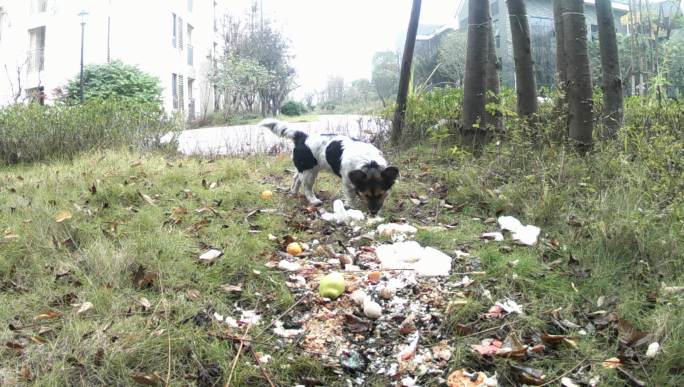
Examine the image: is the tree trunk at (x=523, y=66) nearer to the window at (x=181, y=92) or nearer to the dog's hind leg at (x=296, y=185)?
the dog's hind leg at (x=296, y=185)

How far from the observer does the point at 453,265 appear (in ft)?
11.1

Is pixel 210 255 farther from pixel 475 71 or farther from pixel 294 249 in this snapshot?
pixel 475 71

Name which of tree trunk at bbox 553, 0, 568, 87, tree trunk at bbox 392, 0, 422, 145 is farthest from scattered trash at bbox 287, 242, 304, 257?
tree trunk at bbox 392, 0, 422, 145

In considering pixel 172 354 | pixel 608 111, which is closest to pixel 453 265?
pixel 172 354

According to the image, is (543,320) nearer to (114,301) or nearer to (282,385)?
(282,385)

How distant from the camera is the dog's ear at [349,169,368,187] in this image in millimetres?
4602

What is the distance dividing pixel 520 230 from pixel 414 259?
0.95 meters

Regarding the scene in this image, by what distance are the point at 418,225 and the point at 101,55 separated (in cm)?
2306

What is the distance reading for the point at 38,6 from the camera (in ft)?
83.1

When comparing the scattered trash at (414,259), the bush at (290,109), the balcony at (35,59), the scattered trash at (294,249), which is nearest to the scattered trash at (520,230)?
the scattered trash at (414,259)

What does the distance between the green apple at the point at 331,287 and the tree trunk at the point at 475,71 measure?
428 cm

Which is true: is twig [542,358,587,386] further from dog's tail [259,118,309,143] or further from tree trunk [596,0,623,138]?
dog's tail [259,118,309,143]

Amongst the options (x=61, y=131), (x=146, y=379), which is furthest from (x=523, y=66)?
(x=61, y=131)

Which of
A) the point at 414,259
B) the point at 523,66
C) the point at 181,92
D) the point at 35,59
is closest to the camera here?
the point at 414,259
